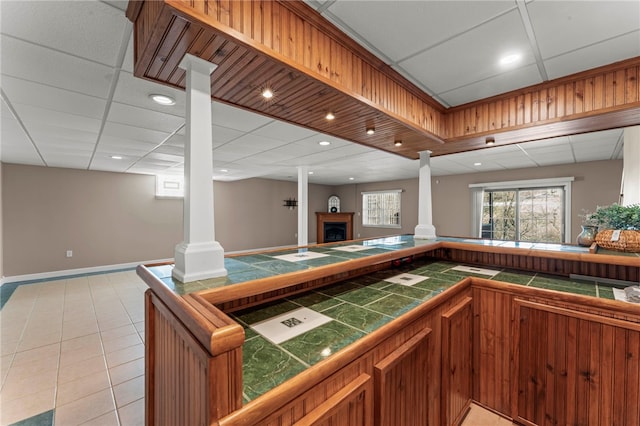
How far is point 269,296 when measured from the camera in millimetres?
1573

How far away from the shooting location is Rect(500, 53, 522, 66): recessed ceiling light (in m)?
1.78

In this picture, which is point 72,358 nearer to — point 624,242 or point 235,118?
point 235,118

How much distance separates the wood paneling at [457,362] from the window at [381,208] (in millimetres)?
6686

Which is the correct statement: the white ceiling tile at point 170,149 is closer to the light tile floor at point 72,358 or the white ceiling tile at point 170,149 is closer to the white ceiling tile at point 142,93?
the white ceiling tile at point 142,93

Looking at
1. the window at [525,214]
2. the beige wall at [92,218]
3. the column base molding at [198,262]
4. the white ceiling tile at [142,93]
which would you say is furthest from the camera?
the window at [525,214]

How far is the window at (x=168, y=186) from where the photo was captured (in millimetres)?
6590

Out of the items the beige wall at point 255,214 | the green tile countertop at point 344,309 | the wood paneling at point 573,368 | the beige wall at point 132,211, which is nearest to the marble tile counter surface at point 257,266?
the green tile countertop at point 344,309

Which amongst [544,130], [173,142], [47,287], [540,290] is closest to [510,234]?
[544,130]

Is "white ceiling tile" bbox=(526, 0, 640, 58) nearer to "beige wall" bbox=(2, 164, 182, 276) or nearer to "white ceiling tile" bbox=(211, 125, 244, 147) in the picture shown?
"white ceiling tile" bbox=(211, 125, 244, 147)

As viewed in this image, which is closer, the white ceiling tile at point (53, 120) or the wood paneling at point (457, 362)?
the wood paneling at point (457, 362)

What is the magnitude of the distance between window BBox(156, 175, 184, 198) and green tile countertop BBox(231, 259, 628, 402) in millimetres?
6388

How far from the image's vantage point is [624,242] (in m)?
1.93

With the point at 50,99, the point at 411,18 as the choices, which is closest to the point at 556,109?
the point at 411,18

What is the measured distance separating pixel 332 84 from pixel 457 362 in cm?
203
